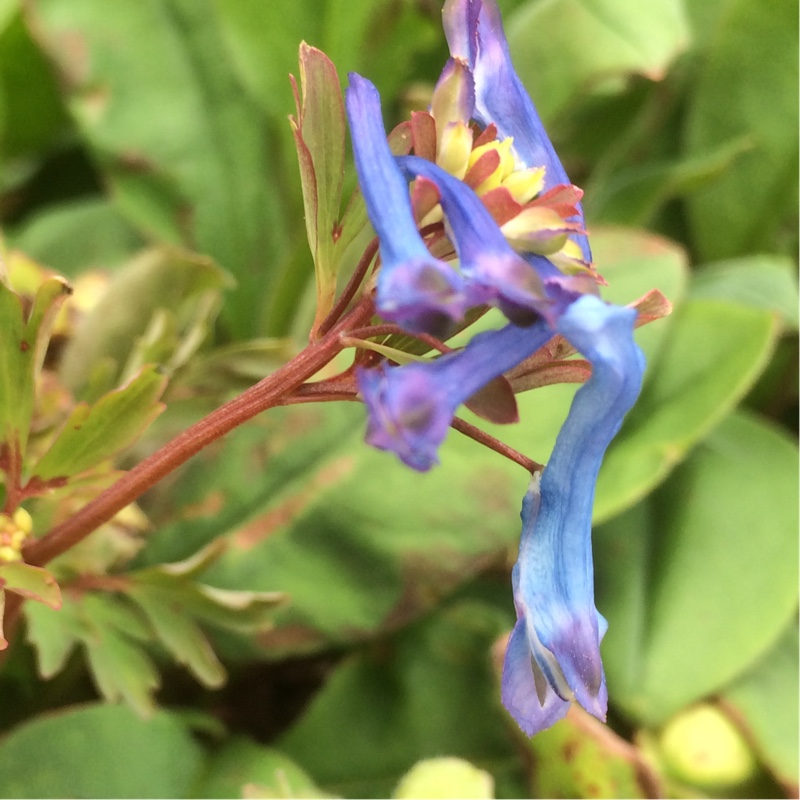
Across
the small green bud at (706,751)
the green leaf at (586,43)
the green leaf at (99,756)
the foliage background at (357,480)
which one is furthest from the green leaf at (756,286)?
the green leaf at (99,756)

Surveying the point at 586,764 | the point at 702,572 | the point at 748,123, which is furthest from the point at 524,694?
the point at 748,123

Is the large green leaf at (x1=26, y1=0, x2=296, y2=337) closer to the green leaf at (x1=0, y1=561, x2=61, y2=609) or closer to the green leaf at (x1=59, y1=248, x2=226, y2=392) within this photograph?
the green leaf at (x1=59, y1=248, x2=226, y2=392)

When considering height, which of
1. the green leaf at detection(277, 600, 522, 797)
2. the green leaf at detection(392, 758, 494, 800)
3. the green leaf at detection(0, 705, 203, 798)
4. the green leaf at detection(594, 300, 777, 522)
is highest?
the green leaf at detection(594, 300, 777, 522)

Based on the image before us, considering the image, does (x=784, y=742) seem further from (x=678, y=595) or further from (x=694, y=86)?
(x=694, y=86)

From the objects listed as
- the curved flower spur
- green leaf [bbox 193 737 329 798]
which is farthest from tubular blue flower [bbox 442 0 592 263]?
green leaf [bbox 193 737 329 798]

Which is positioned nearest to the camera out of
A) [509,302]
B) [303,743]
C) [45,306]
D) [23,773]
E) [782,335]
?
[509,302]

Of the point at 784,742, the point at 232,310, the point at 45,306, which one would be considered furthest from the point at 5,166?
the point at 784,742

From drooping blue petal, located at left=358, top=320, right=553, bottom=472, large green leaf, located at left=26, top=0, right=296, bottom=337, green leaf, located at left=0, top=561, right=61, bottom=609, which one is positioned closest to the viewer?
drooping blue petal, located at left=358, top=320, right=553, bottom=472
